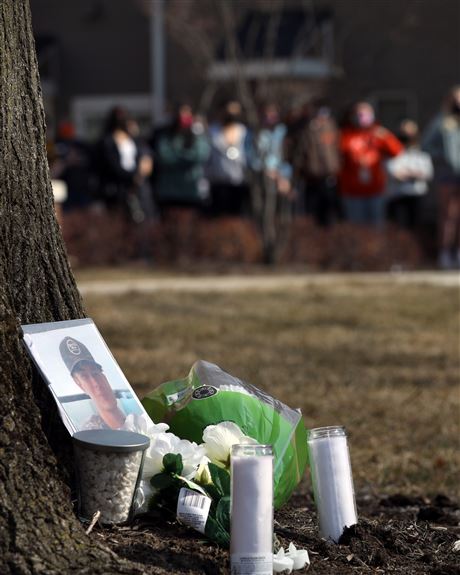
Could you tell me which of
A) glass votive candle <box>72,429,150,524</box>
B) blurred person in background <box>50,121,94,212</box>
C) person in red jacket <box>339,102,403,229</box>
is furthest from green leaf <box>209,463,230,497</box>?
blurred person in background <box>50,121,94,212</box>

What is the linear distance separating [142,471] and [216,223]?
11603mm

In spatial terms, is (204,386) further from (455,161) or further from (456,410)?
(455,161)

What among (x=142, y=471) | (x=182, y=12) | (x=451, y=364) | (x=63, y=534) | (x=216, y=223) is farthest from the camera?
(x=182, y=12)

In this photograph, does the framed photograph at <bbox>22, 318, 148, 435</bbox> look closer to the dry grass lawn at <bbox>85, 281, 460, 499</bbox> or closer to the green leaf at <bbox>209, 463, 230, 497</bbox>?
the green leaf at <bbox>209, 463, 230, 497</bbox>

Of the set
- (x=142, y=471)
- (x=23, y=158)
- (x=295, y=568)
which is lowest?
(x=295, y=568)

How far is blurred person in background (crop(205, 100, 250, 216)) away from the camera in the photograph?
1603 cm

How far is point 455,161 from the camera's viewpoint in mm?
15281

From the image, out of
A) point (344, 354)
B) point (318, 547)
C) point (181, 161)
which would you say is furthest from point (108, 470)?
point (181, 161)

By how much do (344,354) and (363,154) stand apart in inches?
293

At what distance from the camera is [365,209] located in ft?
54.9

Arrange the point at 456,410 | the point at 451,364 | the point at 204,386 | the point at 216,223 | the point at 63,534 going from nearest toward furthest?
the point at 63,534
the point at 204,386
the point at 456,410
the point at 451,364
the point at 216,223

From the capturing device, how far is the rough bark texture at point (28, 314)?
3342 millimetres

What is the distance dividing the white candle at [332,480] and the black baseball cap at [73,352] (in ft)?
2.29

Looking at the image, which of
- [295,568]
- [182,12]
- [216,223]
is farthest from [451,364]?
[182,12]
